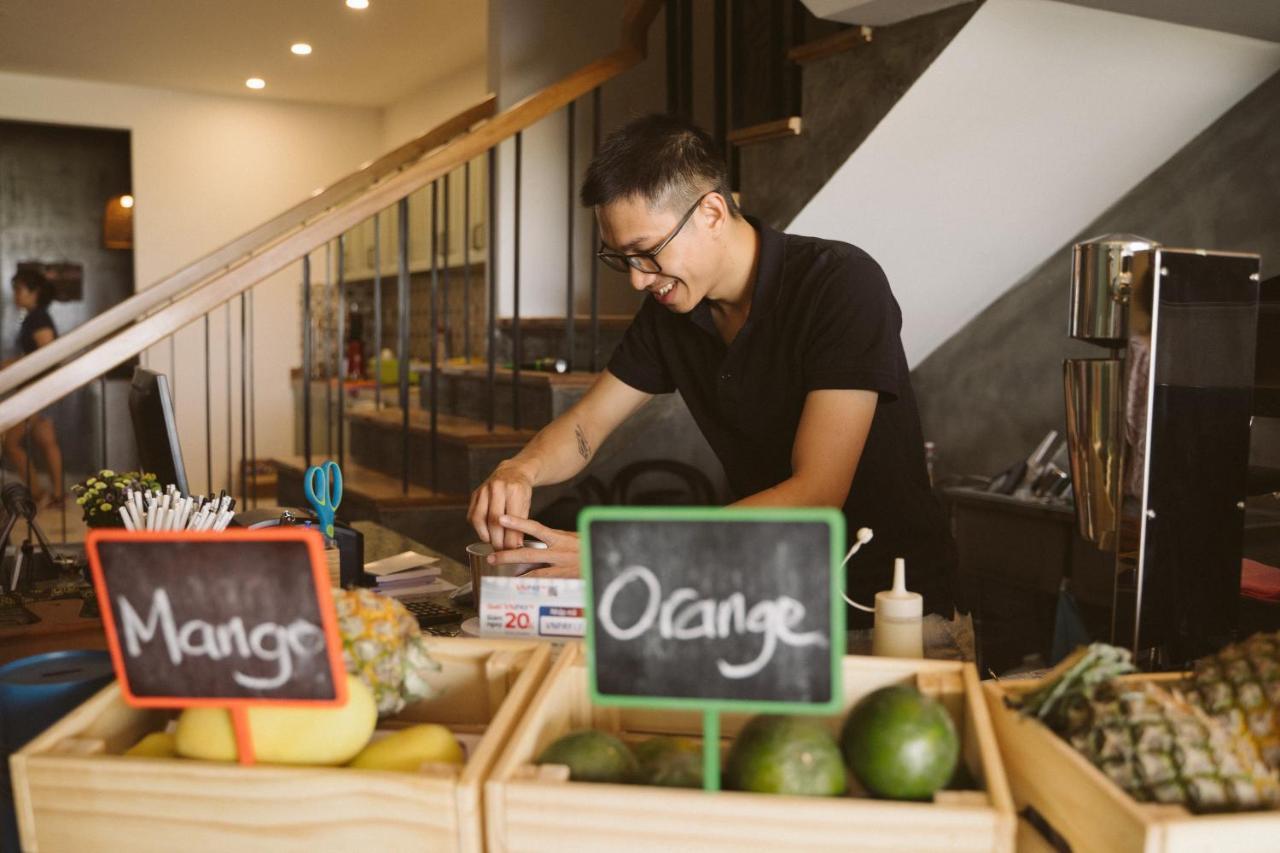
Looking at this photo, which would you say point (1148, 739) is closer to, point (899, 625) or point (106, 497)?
point (899, 625)

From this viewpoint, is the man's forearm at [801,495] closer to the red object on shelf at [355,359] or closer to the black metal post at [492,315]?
the black metal post at [492,315]

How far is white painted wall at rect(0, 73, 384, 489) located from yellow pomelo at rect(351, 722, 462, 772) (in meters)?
Answer: 7.10

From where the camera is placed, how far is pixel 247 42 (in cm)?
618

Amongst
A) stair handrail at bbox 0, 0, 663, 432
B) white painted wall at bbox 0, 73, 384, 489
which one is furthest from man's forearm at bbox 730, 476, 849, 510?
white painted wall at bbox 0, 73, 384, 489

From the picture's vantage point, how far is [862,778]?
79 cm

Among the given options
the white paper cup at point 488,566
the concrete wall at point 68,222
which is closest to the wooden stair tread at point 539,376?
the white paper cup at point 488,566

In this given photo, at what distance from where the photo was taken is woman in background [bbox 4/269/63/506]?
21.7 feet

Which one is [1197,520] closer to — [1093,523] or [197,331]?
[1093,523]

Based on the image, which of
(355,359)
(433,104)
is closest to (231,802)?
(355,359)

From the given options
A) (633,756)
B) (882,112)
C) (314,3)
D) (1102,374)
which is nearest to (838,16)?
(882,112)

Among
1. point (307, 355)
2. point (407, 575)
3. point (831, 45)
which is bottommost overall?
point (407, 575)

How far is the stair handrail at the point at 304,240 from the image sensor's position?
2676mm

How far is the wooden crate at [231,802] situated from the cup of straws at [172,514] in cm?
62

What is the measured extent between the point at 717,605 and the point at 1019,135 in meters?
2.34
